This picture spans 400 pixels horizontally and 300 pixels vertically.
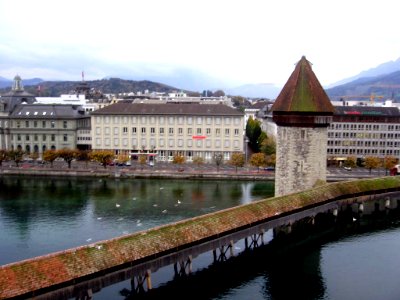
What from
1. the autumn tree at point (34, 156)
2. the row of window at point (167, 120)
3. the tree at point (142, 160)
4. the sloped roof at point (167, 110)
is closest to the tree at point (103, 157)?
the tree at point (142, 160)

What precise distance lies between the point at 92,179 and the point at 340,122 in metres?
33.8

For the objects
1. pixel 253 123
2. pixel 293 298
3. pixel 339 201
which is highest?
pixel 253 123

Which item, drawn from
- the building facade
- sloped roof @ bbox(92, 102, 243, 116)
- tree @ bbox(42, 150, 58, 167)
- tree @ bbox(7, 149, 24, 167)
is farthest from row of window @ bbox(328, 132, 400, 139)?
tree @ bbox(7, 149, 24, 167)

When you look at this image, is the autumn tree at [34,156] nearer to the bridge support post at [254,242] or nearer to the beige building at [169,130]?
the beige building at [169,130]

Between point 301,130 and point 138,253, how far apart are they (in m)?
17.6

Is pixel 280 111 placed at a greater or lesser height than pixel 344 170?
greater

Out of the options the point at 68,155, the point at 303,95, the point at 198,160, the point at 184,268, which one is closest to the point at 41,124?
the point at 68,155

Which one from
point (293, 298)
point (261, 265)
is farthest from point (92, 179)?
point (293, 298)

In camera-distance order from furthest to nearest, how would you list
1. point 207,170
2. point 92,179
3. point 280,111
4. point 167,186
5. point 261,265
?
point 207,170 < point 92,179 < point 167,186 < point 280,111 < point 261,265

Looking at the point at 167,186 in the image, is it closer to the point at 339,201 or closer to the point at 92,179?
the point at 92,179

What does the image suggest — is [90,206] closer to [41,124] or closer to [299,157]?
[299,157]

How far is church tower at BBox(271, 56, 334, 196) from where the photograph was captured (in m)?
34.2

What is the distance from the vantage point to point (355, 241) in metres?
32.3

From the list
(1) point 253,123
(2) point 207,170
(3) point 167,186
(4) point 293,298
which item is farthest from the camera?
(1) point 253,123
